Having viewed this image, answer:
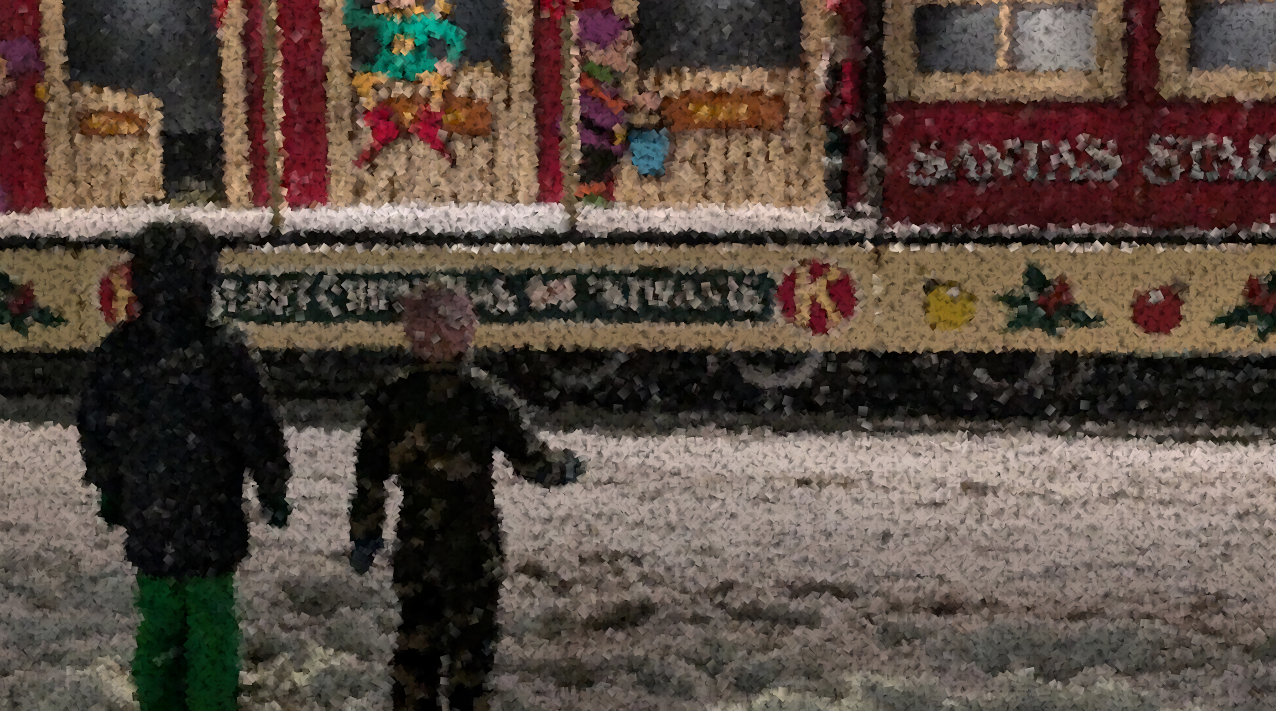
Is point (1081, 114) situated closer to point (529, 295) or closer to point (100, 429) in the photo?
point (529, 295)

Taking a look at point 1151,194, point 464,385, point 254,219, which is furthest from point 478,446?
point 1151,194

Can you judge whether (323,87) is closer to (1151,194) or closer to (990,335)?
(990,335)

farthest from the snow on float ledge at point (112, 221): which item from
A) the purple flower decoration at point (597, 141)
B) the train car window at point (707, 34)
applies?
the train car window at point (707, 34)

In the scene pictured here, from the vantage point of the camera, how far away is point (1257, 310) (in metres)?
5.04

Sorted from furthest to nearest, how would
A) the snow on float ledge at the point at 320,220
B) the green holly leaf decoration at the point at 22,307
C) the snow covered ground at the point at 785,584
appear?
the green holly leaf decoration at the point at 22,307, the snow on float ledge at the point at 320,220, the snow covered ground at the point at 785,584

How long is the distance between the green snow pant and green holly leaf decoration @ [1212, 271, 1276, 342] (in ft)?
14.8

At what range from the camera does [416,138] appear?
6359 mm

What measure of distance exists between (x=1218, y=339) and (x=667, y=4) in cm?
338

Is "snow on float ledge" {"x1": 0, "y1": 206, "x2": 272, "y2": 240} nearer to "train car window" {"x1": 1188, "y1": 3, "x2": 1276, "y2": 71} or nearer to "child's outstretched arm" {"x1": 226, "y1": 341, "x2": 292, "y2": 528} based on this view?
"child's outstretched arm" {"x1": 226, "y1": 341, "x2": 292, "y2": 528}

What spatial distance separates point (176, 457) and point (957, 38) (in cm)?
451

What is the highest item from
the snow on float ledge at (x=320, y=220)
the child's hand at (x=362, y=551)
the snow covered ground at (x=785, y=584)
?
the snow on float ledge at (x=320, y=220)

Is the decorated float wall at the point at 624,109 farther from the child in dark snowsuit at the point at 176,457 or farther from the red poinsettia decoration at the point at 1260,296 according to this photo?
the child in dark snowsuit at the point at 176,457

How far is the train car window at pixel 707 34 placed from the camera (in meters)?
6.27

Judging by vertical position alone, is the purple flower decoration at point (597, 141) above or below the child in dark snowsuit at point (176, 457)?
above
